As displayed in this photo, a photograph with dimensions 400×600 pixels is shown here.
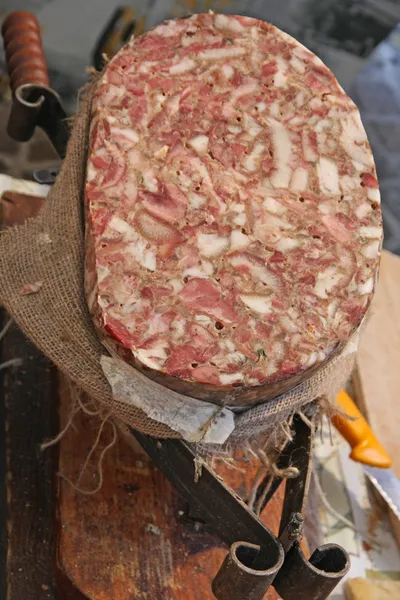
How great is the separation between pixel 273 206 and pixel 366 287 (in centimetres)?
16

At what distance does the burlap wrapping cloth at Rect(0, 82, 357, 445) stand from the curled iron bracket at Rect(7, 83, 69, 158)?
0.37 ft

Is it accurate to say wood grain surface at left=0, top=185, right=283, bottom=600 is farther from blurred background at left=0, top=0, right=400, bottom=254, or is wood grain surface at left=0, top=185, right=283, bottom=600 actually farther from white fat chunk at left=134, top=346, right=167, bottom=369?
blurred background at left=0, top=0, right=400, bottom=254

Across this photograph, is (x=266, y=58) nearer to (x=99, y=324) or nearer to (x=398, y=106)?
(x=99, y=324)

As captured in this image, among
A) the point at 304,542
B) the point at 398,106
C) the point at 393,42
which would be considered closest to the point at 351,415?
the point at 304,542

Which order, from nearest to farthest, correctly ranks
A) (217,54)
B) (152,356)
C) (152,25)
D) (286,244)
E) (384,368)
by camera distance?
(152,356) → (286,244) → (217,54) → (384,368) → (152,25)

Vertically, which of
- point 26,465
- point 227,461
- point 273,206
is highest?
point 273,206

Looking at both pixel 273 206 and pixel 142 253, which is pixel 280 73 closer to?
pixel 273 206

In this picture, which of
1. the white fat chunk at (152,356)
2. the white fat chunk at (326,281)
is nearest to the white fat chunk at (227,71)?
the white fat chunk at (326,281)

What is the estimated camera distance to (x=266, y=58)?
44.1 inches

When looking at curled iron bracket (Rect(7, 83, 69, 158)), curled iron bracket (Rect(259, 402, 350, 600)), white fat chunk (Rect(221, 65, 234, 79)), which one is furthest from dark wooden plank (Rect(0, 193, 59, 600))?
white fat chunk (Rect(221, 65, 234, 79))

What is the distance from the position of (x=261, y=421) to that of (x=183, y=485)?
0.12 metres

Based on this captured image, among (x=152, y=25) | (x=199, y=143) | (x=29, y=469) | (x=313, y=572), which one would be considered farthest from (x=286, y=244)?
(x=152, y=25)

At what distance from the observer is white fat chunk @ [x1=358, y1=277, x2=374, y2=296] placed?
1.00 meters

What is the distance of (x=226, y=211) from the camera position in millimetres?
1014
